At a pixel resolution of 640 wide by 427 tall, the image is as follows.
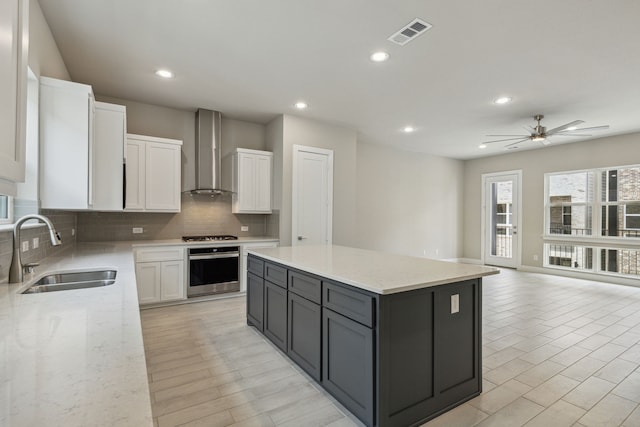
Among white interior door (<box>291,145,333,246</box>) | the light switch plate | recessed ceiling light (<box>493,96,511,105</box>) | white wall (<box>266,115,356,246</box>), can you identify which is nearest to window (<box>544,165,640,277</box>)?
recessed ceiling light (<box>493,96,511,105</box>)

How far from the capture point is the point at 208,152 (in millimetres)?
4848

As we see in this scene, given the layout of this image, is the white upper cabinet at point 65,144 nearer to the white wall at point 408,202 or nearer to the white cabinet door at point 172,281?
the white cabinet door at point 172,281

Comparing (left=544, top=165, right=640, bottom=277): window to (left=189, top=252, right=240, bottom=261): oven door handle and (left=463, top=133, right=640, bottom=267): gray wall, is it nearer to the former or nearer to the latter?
(left=463, top=133, right=640, bottom=267): gray wall

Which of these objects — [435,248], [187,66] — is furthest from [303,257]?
[435,248]

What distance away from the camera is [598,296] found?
500cm

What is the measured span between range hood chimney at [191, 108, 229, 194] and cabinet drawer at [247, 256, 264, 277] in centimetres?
188

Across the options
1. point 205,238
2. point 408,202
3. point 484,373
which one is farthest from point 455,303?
point 408,202

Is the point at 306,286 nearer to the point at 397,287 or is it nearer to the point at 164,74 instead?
the point at 397,287

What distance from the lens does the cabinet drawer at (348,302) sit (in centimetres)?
180

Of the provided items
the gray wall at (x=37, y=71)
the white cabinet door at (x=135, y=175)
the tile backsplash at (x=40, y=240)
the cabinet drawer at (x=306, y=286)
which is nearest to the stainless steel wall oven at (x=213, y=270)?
the white cabinet door at (x=135, y=175)

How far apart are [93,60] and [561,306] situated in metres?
6.70

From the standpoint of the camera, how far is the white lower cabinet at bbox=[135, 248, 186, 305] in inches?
157

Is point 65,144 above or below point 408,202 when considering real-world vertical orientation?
above

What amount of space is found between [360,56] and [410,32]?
59cm
